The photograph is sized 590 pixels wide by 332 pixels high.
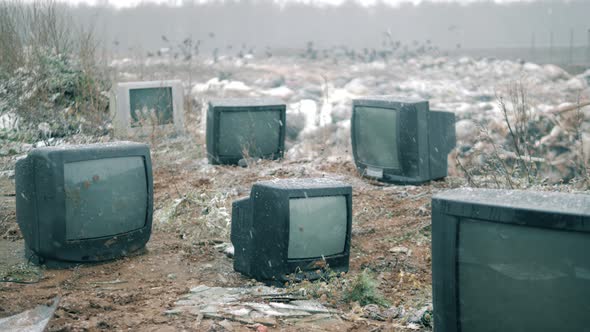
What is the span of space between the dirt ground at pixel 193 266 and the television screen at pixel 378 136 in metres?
0.23

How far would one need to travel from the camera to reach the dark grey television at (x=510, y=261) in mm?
2244

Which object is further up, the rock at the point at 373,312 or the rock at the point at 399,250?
the rock at the point at 373,312

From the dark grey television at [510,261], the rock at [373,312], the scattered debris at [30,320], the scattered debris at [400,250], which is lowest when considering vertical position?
the scattered debris at [400,250]

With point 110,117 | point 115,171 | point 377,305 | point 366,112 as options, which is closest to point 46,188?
point 115,171

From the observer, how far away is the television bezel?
5.90 metres

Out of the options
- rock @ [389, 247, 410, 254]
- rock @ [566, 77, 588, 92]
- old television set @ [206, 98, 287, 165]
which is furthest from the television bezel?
rock @ [566, 77, 588, 92]

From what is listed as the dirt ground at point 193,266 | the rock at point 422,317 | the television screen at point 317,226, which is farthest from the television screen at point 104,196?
the rock at point 422,317

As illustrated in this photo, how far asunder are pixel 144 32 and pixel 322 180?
96.7ft

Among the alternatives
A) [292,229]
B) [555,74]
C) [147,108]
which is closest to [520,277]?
[292,229]

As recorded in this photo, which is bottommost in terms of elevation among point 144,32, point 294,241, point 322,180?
point 294,241

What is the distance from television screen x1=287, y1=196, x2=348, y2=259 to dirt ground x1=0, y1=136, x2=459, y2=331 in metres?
0.20

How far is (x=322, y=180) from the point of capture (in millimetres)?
3830

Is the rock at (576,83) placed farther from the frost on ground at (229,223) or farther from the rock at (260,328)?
the rock at (260,328)

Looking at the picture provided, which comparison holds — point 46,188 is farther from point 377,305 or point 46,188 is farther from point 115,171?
point 377,305
